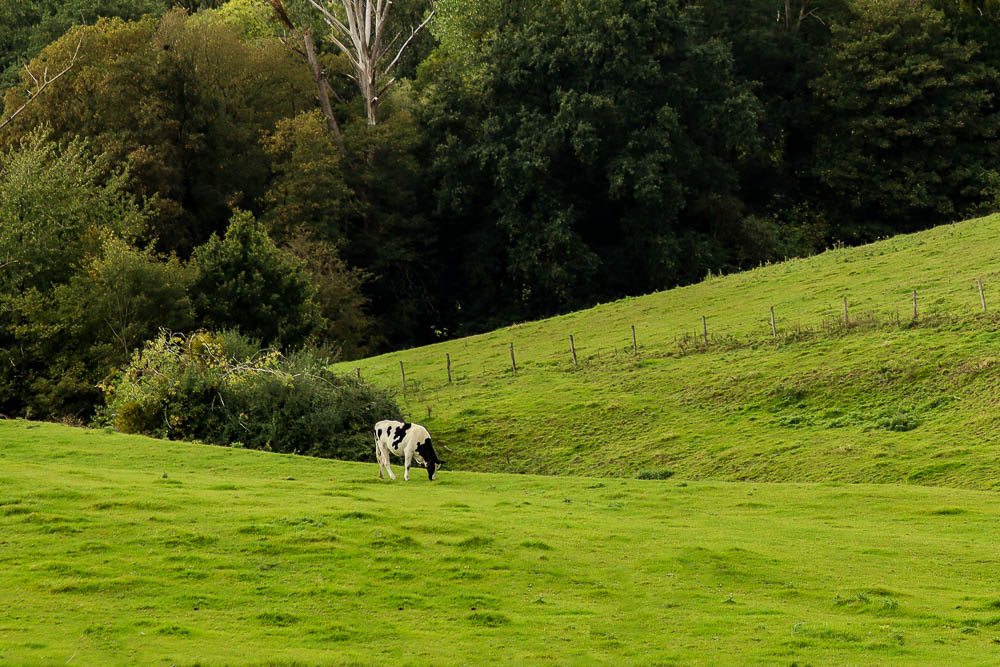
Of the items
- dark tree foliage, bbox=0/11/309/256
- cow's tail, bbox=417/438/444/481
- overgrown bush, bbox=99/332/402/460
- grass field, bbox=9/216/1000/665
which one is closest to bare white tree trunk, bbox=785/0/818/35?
dark tree foliage, bbox=0/11/309/256

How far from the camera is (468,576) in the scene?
1670 cm

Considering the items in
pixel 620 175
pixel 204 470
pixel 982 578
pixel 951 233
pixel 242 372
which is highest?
pixel 620 175

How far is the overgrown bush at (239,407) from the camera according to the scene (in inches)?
1336

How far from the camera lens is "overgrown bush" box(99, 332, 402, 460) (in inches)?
1336

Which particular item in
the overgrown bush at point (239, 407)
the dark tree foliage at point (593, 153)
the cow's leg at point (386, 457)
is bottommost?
the cow's leg at point (386, 457)

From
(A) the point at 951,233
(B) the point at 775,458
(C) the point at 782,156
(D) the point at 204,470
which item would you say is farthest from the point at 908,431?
(C) the point at 782,156

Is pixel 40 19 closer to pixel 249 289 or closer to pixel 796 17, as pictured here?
pixel 249 289

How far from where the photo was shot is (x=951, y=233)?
181ft

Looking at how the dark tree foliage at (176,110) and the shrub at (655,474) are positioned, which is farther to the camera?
the dark tree foliage at (176,110)

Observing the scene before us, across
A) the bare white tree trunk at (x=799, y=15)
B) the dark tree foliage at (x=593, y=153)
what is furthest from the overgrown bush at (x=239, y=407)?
the bare white tree trunk at (x=799, y=15)

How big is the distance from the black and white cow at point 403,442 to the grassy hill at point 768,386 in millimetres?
8479

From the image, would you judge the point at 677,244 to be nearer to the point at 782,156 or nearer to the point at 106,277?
the point at 782,156

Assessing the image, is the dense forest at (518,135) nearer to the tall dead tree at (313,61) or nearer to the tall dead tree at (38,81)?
the tall dead tree at (313,61)

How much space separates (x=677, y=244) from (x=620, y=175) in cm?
588
